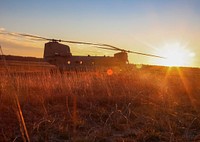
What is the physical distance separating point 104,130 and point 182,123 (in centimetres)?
192

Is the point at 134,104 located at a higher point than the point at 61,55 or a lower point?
lower

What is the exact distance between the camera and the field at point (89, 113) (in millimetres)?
5277

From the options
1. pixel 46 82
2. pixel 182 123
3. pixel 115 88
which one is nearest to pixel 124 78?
pixel 115 88

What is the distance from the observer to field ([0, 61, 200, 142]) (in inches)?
208

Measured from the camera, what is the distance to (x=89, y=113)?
717 cm

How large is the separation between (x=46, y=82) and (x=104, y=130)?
5.38m

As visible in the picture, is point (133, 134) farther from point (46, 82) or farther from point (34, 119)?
point (46, 82)

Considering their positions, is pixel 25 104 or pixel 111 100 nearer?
pixel 25 104

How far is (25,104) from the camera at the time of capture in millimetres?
7781

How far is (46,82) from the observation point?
10414mm

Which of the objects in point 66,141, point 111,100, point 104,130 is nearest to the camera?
point 66,141

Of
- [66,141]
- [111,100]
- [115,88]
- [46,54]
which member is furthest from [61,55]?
[66,141]

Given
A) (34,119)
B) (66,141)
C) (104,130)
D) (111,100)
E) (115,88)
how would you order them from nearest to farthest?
1. (66,141)
2. (104,130)
3. (34,119)
4. (111,100)
5. (115,88)

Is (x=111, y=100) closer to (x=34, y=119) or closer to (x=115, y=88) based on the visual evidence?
(x=115, y=88)
